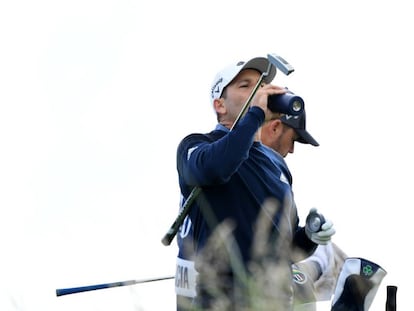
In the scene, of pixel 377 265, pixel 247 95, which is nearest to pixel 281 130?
pixel 247 95

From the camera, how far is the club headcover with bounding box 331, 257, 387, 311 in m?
3.76

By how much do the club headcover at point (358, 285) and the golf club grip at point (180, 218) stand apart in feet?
2.59

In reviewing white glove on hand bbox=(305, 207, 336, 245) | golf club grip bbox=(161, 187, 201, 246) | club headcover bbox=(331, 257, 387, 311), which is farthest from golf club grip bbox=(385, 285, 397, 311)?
golf club grip bbox=(161, 187, 201, 246)

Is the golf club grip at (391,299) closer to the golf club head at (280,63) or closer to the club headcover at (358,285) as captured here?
the club headcover at (358,285)

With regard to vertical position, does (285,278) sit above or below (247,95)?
below

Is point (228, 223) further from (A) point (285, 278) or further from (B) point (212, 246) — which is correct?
(A) point (285, 278)

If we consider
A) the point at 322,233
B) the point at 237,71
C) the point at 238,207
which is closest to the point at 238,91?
the point at 237,71

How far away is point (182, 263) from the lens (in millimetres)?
4410

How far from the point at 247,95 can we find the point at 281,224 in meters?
0.65

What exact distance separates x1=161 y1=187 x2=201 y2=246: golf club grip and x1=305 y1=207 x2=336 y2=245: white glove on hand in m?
0.49

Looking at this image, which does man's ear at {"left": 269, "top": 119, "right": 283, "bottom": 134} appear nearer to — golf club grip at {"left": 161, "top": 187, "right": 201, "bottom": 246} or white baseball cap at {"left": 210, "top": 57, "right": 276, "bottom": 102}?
white baseball cap at {"left": 210, "top": 57, "right": 276, "bottom": 102}

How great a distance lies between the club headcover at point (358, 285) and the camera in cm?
376

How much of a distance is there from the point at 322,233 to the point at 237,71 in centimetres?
81

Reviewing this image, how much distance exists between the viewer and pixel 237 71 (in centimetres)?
470
